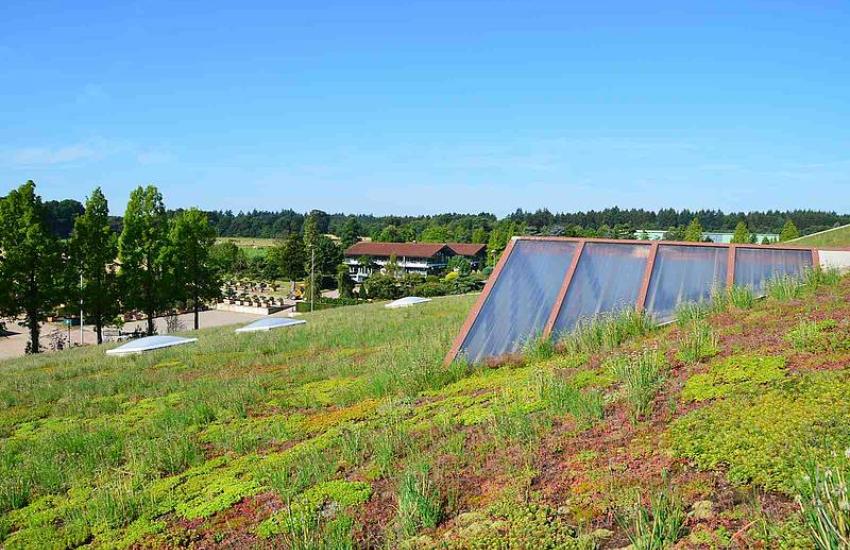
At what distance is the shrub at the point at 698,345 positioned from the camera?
688 centimetres

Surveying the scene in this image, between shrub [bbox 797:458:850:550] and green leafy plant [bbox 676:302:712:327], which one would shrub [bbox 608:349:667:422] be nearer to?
green leafy plant [bbox 676:302:712:327]

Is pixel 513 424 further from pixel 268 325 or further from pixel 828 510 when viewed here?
pixel 268 325

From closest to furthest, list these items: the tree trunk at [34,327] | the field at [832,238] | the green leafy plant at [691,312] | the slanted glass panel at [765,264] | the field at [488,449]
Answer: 1. the field at [488,449]
2. the green leafy plant at [691,312]
3. the slanted glass panel at [765,264]
4. the tree trunk at [34,327]
5. the field at [832,238]

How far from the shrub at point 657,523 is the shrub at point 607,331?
4426mm

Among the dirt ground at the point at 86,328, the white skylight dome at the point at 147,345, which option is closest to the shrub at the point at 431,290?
the dirt ground at the point at 86,328

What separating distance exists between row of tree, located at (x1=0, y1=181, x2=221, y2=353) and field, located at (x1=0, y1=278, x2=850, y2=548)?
50.1 ft

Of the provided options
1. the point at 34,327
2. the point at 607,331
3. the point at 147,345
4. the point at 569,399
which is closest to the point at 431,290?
the point at 34,327

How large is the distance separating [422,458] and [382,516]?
0.89 metres

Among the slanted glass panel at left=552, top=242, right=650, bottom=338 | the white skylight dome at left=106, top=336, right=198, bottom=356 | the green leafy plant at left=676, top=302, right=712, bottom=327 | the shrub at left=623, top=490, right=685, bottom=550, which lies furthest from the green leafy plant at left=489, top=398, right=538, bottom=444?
the white skylight dome at left=106, top=336, right=198, bottom=356

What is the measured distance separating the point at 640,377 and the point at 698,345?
143 cm

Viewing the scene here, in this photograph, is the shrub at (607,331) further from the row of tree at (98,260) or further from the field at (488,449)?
the row of tree at (98,260)

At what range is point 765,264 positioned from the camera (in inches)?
435

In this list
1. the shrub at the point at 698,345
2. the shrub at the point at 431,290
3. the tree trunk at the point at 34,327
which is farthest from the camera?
the shrub at the point at 431,290

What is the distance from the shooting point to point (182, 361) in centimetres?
1391
